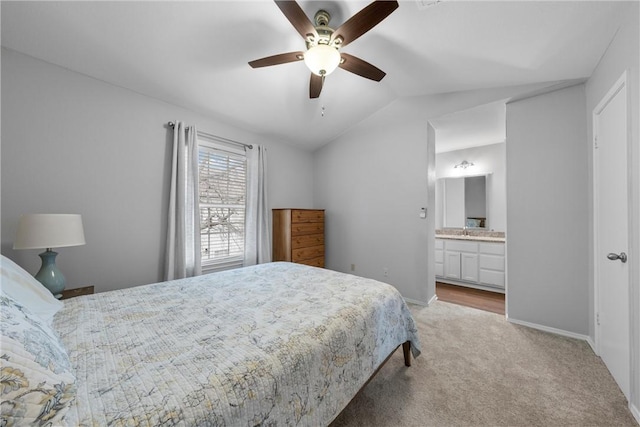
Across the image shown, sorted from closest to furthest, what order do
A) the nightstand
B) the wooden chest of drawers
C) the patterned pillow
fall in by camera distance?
1. the patterned pillow
2. the nightstand
3. the wooden chest of drawers

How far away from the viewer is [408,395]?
1.66 meters

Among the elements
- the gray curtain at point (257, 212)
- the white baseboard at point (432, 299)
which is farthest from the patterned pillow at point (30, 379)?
the white baseboard at point (432, 299)

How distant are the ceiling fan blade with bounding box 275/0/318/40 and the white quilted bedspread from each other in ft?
5.68

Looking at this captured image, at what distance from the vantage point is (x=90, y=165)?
7.07 feet

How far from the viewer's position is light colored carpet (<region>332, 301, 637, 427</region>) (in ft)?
4.84

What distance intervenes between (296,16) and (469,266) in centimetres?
418

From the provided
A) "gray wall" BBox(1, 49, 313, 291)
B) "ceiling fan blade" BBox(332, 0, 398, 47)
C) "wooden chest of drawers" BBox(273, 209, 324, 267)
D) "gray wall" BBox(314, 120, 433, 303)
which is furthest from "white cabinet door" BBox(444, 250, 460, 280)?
"gray wall" BBox(1, 49, 313, 291)

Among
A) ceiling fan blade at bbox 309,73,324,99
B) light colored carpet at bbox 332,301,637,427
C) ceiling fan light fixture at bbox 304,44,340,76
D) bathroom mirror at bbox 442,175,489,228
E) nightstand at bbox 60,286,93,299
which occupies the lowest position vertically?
light colored carpet at bbox 332,301,637,427

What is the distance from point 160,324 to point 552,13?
9.92 feet

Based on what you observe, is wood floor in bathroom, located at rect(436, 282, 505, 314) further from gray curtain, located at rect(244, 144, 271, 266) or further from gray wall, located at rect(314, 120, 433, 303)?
gray curtain, located at rect(244, 144, 271, 266)

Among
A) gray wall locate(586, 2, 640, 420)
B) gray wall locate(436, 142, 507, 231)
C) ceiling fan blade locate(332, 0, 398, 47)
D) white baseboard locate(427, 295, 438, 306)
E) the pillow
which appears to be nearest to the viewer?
the pillow

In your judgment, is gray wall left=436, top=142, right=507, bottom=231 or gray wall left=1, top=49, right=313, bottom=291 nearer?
gray wall left=1, top=49, right=313, bottom=291

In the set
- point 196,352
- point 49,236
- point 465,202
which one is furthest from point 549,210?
point 49,236

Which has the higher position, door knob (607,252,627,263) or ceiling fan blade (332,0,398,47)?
ceiling fan blade (332,0,398,47)
